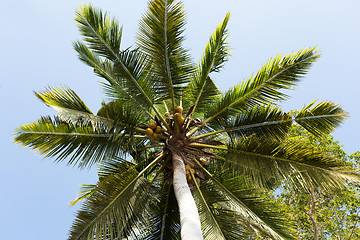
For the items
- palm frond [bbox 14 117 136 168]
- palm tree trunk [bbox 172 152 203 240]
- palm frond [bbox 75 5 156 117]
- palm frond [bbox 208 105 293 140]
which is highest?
palm frond [bbox 75 5 156 117]

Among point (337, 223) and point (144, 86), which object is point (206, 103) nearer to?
point (144, 86)

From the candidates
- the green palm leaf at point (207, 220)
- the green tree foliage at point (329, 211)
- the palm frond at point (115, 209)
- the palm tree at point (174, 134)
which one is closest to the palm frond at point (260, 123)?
the palm tree at point (174, 134)

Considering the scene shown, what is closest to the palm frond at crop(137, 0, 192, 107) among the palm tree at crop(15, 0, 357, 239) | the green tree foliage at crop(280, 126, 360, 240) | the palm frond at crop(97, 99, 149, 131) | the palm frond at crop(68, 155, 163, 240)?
the palm tree at crop(15, 0, 357, 239)

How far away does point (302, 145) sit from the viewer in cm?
557

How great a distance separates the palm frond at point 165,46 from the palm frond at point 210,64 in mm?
332

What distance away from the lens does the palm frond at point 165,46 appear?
19.8 feet

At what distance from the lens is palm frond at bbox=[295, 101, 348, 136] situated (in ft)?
19.5

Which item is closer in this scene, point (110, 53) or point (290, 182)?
point (290, 182)

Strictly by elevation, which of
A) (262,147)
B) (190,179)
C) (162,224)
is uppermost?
(262,147)

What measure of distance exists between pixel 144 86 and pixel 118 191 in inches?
84.1

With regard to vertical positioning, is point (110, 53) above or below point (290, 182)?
above

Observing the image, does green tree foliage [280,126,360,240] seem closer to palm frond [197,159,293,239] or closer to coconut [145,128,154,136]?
palm frond [197,159,293,239]

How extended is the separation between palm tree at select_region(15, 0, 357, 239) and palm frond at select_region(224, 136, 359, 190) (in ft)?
0.06

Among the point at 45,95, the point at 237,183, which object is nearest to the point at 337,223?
the point at 237,183
